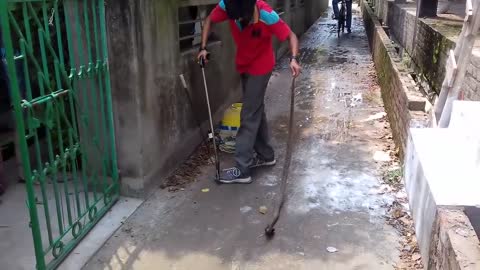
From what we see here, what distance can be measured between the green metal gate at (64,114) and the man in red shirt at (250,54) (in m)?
1.12

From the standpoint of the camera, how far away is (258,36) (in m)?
4.39

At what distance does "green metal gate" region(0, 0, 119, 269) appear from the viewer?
284 cm

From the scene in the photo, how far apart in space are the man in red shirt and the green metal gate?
112 cm

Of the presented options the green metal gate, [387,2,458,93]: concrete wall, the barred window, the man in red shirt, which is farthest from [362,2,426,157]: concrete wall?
the green metal gate

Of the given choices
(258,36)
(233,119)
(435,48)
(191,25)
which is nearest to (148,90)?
(258,36)

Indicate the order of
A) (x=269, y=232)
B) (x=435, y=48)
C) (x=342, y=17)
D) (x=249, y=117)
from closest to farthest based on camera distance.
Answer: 1. (x=269, y=232)
2. (x=249, y=117)
3. (x=435, y=48)
4. (x=342, y=17)

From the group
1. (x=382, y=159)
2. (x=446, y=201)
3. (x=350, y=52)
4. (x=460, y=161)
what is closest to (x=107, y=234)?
(x=446, y=201)

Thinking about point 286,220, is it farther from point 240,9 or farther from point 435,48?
point 435,48

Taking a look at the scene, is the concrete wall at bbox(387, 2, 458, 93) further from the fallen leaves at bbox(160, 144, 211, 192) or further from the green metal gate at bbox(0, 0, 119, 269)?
the green metal gate at bbox(0, 0, 119, 269)

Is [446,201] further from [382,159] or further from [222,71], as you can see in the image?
[222,71]

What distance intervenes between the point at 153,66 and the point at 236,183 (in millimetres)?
1428

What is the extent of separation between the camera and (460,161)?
330cm

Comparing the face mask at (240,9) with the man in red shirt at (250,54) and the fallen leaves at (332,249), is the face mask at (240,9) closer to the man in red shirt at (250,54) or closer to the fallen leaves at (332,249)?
the man in red shirt at (250,54)

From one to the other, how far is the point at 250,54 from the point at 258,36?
195 mm
